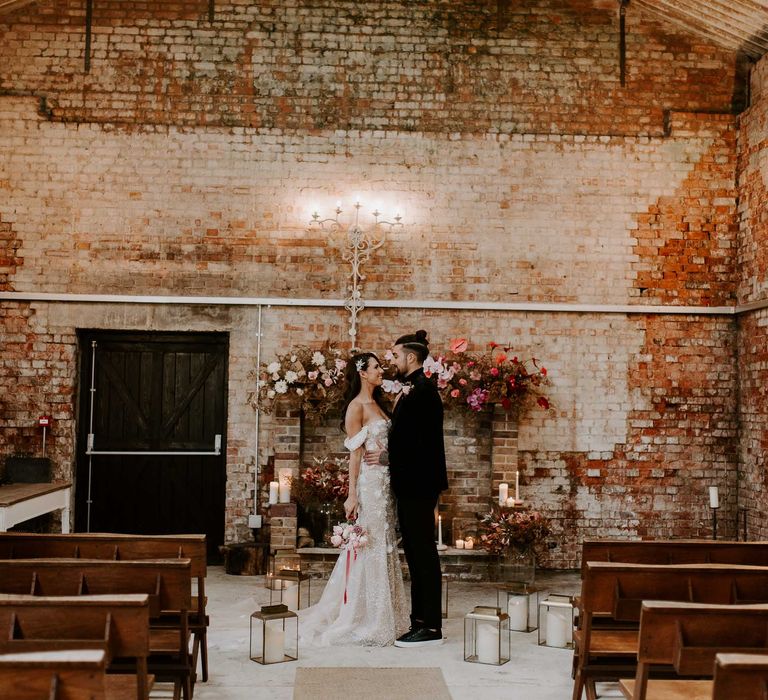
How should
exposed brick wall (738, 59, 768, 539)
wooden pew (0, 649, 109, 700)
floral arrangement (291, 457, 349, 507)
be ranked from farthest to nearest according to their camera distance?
exposed brick wall (738, 59, 768, 539) < floral arrangement (291, 457, 349, 507) < wooden pew (0, 649, 109, 700)

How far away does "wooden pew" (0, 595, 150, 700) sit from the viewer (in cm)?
315

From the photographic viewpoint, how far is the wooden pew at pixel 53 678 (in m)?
2.49

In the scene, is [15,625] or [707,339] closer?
[15,625]

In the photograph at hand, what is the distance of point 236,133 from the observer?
897 cm

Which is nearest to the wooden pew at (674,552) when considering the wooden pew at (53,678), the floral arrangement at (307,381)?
the wooden pew at (53,678)

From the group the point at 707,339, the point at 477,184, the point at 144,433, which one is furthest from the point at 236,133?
the point at 707,339

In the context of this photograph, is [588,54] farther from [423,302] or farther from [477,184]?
[423,302]

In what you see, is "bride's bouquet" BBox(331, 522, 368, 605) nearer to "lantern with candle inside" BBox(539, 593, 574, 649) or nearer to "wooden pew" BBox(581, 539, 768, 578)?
"lantern with candle inside" BBox(539, 593, 574, 649)

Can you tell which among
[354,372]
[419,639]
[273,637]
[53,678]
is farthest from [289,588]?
[53,678]

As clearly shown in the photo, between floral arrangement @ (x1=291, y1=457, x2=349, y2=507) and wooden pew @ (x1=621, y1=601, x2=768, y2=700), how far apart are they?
477 cm

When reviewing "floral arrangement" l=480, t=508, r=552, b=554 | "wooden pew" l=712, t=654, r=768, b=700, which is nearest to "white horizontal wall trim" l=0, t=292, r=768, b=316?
"floral arrangement" l=480, t=508, r=552, b=554

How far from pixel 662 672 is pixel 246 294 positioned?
592 cm

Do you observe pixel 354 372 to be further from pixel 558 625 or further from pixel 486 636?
pixel 558 625

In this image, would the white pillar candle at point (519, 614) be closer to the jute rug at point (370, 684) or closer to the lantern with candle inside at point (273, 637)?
the jute rug at point (370, 684)
